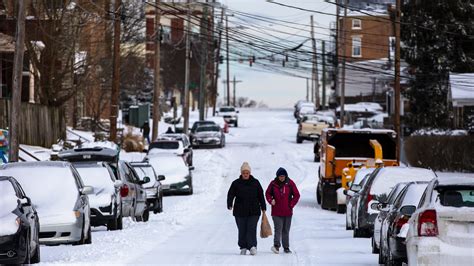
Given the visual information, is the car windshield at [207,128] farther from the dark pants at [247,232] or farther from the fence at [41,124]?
the dark pants at [247,232]

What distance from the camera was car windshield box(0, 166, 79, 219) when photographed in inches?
780

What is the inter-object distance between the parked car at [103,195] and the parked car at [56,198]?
3441 mm

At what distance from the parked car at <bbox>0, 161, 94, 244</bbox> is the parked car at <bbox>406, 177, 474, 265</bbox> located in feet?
26.2

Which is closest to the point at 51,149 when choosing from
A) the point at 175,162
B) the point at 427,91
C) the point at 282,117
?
the point at 175,162

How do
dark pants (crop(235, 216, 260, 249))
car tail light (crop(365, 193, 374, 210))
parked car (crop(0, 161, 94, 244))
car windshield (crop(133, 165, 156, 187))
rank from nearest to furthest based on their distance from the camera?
parked car (crop(0, 161, 94, 244)) < dark pants (crop(235, 216, 260, 249)) < car tail light (crop(365, 193, 374, 210)) < car windshield (crop(133, 165, 156, 187))

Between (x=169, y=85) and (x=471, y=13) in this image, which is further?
(x=169, y=85)

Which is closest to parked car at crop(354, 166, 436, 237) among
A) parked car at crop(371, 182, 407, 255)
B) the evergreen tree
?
parked car at crop(371, 182, 407, 255)

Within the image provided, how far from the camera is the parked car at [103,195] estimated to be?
24.2m

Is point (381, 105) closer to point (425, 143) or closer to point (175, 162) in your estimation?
point (425, 143)

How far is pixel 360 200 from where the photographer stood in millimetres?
24000

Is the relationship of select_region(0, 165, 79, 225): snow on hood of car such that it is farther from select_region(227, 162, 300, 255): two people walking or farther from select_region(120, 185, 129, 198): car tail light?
select_region(120, 185, 129, 198): car tail light

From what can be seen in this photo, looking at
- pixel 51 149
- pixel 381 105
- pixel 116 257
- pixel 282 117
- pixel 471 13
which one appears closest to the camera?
pixel 116 257

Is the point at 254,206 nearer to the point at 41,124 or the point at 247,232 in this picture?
the point at 247,232

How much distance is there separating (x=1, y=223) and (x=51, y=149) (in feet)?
111
